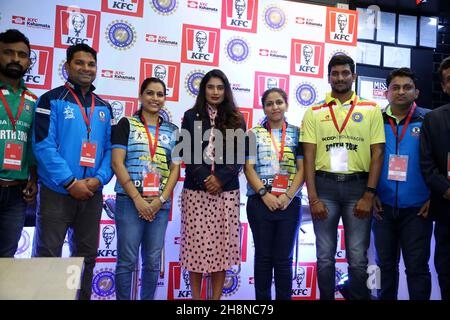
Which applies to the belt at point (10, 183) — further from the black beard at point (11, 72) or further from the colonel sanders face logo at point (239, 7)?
the colonel sanders face logo at point (239, 7)

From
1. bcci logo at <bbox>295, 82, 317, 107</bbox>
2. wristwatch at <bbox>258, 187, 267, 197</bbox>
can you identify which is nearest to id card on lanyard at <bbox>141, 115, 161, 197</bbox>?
wristwatch at <bbox>258, 187, 267, 197</bbox>

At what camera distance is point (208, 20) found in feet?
10.9

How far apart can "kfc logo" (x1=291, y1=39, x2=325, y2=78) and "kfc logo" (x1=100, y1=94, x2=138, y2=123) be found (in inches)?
58.0

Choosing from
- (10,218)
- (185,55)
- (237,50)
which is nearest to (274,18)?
(237,50)

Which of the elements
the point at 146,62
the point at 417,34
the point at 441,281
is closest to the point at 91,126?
the point at 146,62

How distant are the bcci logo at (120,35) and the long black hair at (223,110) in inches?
36.4

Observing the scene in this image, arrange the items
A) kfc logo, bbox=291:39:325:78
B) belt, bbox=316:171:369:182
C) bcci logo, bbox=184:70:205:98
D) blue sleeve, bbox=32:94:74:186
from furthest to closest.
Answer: kfc logo, bbox=291:39:325:78 < bcci logo, bbox=184:70:205:98 < belt, bbox=316:171:369:182 < blue sleeve, bbox=32:94:74:186

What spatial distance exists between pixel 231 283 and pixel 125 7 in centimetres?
252

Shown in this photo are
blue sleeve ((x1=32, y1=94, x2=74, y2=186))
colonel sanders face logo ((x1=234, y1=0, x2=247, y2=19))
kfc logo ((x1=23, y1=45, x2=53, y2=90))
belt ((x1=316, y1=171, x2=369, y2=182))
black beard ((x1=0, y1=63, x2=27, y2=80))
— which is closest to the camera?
blue sleeve ((x1=32, y1=94, x2=74, y2=186))

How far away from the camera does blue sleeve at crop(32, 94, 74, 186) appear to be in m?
2.25

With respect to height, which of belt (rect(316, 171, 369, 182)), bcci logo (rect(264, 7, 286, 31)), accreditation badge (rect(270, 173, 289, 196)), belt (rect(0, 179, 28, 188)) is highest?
bcci logo (rect(264, 7, 286, 31))

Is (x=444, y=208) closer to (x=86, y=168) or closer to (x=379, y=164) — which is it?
(x=379, y=164)

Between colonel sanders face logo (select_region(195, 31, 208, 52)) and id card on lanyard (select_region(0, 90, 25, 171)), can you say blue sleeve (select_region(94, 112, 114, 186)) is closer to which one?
id card on lanyard (select_region(0, 90, 25, 171))
